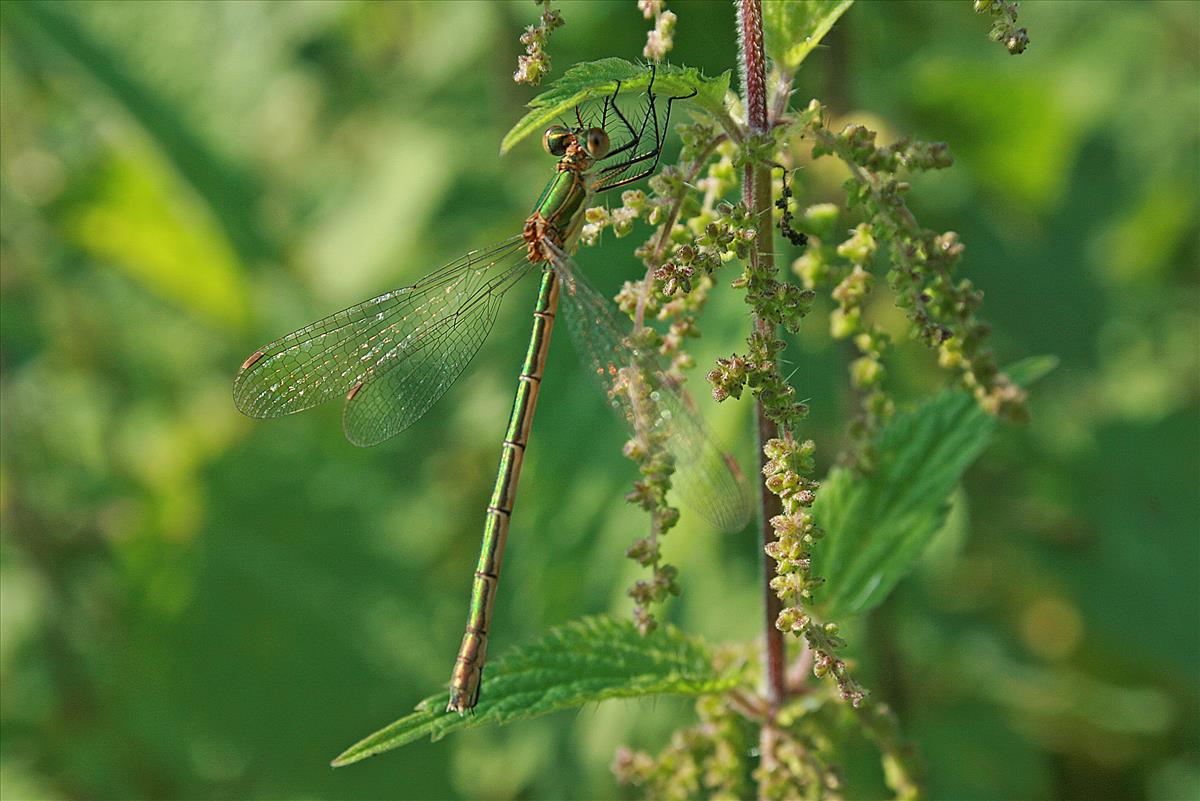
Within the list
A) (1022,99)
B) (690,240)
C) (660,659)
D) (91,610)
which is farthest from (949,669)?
(91,610)

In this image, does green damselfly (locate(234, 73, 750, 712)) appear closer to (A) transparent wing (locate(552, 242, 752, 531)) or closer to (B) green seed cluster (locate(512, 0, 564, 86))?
(A) transparent wing (locate(552, 242, 752, 531))

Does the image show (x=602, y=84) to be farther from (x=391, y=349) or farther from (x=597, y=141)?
(x=391, y=349)

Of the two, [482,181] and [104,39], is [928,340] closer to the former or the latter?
[482,181]

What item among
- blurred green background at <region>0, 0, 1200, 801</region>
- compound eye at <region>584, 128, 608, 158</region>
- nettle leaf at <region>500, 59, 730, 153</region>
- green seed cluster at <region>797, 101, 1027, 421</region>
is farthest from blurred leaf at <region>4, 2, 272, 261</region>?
green seed cluster at <region>797, 101, 1027, 421</region>

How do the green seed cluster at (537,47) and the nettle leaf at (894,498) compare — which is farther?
the nettle leaf at (894,498)

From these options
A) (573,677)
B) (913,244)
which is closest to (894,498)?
(913,244)

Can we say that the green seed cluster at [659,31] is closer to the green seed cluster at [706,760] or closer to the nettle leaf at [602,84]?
the nettle leaf at [602,84]

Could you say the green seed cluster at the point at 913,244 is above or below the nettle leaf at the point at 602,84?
below

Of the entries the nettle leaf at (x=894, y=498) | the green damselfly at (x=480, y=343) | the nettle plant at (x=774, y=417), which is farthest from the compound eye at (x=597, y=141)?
the nettle leaf at (x=894, y=498)
